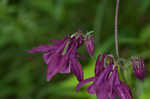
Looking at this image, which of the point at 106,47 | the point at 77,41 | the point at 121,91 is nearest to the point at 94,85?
the point at 121,91

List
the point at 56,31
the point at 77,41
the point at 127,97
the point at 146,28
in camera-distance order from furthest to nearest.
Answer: the point at 56,31 < the point at 146,28 < the point at 77,41 < the point at 127,97

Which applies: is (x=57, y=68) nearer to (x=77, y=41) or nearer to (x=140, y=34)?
(x=77, y=41)

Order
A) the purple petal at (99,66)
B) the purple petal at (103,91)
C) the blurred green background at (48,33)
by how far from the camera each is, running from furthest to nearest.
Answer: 1. the blurred green background at (48,33)
2. the purple petal at (99,66)
3. the purple petal at (103,91)

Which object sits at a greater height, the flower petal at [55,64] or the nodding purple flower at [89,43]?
the nodding purple flower at [89,43]

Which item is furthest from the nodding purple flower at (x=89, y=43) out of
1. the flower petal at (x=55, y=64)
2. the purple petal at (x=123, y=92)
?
the purple petal at (x=123, y=92)

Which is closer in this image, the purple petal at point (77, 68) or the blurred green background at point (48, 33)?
the purple petal at point (77, 68)

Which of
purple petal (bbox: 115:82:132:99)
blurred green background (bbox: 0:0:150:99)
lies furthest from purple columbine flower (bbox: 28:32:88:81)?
blurred green background (bbox: 0:0:150:99)

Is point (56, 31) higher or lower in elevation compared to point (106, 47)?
higher

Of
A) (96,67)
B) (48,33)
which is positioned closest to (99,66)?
(96,67)

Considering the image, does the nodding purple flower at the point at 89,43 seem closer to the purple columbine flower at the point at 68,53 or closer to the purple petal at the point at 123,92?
the purple columbine flower at the point at 68,53
